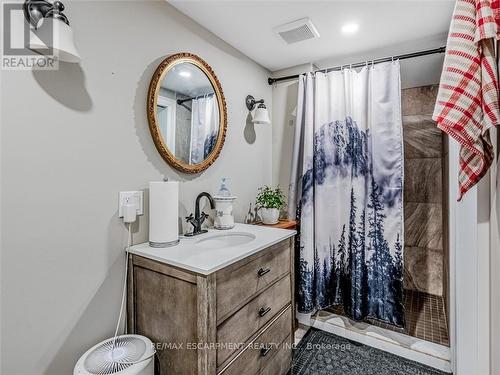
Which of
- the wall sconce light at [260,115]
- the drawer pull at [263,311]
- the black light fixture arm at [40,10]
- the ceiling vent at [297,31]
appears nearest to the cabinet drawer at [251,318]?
the drawer pull at [263,311]

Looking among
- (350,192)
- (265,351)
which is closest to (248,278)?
(265,351)

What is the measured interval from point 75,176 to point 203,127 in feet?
2.68

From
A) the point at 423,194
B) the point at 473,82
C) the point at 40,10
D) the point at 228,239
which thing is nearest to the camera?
the point at 473,82

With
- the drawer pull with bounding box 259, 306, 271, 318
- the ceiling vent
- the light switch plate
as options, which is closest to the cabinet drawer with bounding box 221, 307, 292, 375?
the drawer pull with bounding box 259, 306, 271, 318

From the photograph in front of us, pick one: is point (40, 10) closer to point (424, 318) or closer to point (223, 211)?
point (223, 211)

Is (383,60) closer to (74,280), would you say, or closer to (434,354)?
(434,354)

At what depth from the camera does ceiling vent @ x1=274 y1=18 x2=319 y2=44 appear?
1641 millimetres

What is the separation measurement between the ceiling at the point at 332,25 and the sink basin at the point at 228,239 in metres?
1.36

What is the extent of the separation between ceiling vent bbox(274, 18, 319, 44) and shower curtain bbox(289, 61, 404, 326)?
37 cm

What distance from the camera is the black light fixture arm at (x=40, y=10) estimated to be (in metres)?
0.92

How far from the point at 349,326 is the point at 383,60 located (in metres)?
2.08

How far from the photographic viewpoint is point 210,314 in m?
0.99

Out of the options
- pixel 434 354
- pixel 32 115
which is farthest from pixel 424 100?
pixel 32 115

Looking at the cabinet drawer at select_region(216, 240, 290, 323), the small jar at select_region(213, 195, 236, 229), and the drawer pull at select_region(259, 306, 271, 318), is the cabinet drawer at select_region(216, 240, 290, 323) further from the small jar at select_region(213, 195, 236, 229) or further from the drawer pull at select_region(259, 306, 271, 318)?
the small jar at select_region(213, 195, 236, 229)
